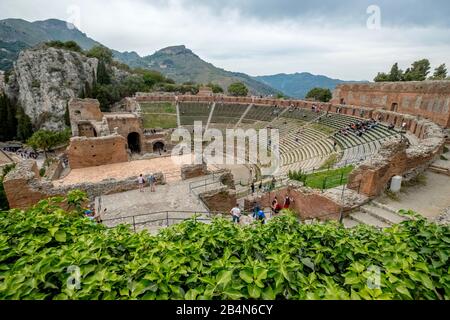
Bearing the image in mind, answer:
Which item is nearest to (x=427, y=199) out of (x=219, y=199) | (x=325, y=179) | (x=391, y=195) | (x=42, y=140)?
(x=391, y=195)

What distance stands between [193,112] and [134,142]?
1346 centimetres

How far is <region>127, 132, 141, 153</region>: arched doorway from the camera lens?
31.5m

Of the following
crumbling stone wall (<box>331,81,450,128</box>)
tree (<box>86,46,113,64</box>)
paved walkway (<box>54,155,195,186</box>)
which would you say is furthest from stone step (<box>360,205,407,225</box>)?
tree (<box>86,46,113,64</box>)

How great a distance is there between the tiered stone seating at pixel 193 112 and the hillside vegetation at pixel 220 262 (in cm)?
3534

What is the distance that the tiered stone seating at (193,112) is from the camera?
129ft

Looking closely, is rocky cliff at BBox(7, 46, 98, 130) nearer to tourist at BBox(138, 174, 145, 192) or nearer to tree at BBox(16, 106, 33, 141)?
tree at BBox(16, 106, 33, 141)

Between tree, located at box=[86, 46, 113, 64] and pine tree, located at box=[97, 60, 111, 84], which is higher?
tree, located at box=[86, 46, 113, 64]

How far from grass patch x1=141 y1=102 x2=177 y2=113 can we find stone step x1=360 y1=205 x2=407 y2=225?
123ft

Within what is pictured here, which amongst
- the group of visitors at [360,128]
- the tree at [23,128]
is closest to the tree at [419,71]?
the group of visitors at [360,128]

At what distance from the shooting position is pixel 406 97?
27.3 meters

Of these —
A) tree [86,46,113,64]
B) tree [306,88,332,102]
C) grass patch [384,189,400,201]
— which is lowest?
grass patch [384,189,400,201]

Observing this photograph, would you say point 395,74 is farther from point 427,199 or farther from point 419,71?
point 427,199

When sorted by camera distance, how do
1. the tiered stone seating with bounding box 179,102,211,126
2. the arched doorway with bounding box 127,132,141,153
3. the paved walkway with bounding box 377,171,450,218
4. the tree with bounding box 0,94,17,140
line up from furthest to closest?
the tree with bounding box 0,94,17,140 → the tiered stone seating with bounding box 179,102,211,126 → the arched doorway with bounding box 127,132,141,153 → the paved walkway with bounding box 377,171,450,218

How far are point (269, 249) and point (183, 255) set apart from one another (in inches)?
49.8
